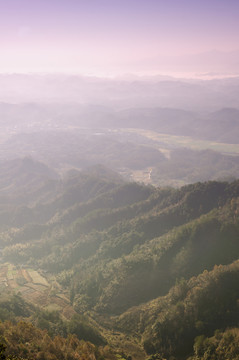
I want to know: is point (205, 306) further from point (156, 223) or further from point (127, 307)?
point (156, 223)

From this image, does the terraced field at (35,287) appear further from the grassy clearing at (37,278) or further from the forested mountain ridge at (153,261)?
the forested mountain ridge at (153,261)

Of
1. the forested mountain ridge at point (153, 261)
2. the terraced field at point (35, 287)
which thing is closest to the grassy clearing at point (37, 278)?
the terraced field at point (35, 287)

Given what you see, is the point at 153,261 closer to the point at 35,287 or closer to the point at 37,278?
the point at 35,287

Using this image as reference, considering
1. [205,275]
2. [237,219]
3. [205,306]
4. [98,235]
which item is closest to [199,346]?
[205,306]

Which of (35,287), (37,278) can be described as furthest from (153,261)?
(37,278)

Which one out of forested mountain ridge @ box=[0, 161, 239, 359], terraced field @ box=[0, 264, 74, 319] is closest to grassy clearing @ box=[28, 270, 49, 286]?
terraced field @ box=[0, 264, 74, 319]
